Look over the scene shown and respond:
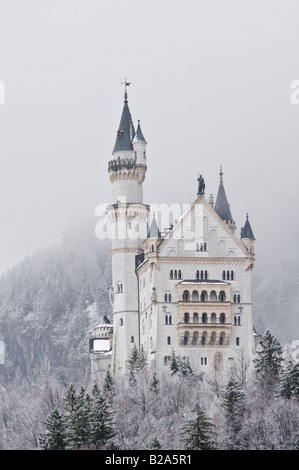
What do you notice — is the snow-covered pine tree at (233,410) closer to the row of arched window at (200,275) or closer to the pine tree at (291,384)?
the pine tree at (291,384)

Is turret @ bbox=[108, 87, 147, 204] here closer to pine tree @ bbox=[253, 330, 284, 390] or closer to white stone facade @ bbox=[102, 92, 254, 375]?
white stone facade @ bbox=[102, 92, 254, 375]

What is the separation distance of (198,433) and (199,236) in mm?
46441

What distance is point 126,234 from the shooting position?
6796 inches

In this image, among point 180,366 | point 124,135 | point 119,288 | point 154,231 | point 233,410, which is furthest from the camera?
point 124,135

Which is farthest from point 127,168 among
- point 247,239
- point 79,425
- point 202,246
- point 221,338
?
point 79,425

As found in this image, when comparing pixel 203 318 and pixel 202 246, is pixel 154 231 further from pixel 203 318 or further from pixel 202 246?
pixel 203 318

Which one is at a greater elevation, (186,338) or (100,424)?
(186,338)

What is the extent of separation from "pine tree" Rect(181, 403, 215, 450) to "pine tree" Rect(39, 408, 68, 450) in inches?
342

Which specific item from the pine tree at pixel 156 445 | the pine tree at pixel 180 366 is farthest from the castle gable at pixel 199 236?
the pine tree at pixel 156 445

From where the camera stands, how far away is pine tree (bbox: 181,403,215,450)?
120m

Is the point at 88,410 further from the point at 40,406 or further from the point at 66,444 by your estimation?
the point at 40,406

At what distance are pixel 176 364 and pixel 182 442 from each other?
2945 centimetres

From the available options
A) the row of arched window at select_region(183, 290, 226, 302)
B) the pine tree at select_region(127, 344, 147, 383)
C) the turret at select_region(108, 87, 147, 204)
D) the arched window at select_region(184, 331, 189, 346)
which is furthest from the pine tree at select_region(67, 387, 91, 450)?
the turret at select_region(108, 87, 147, 204)

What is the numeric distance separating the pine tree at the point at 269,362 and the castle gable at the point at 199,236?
2265 cm
